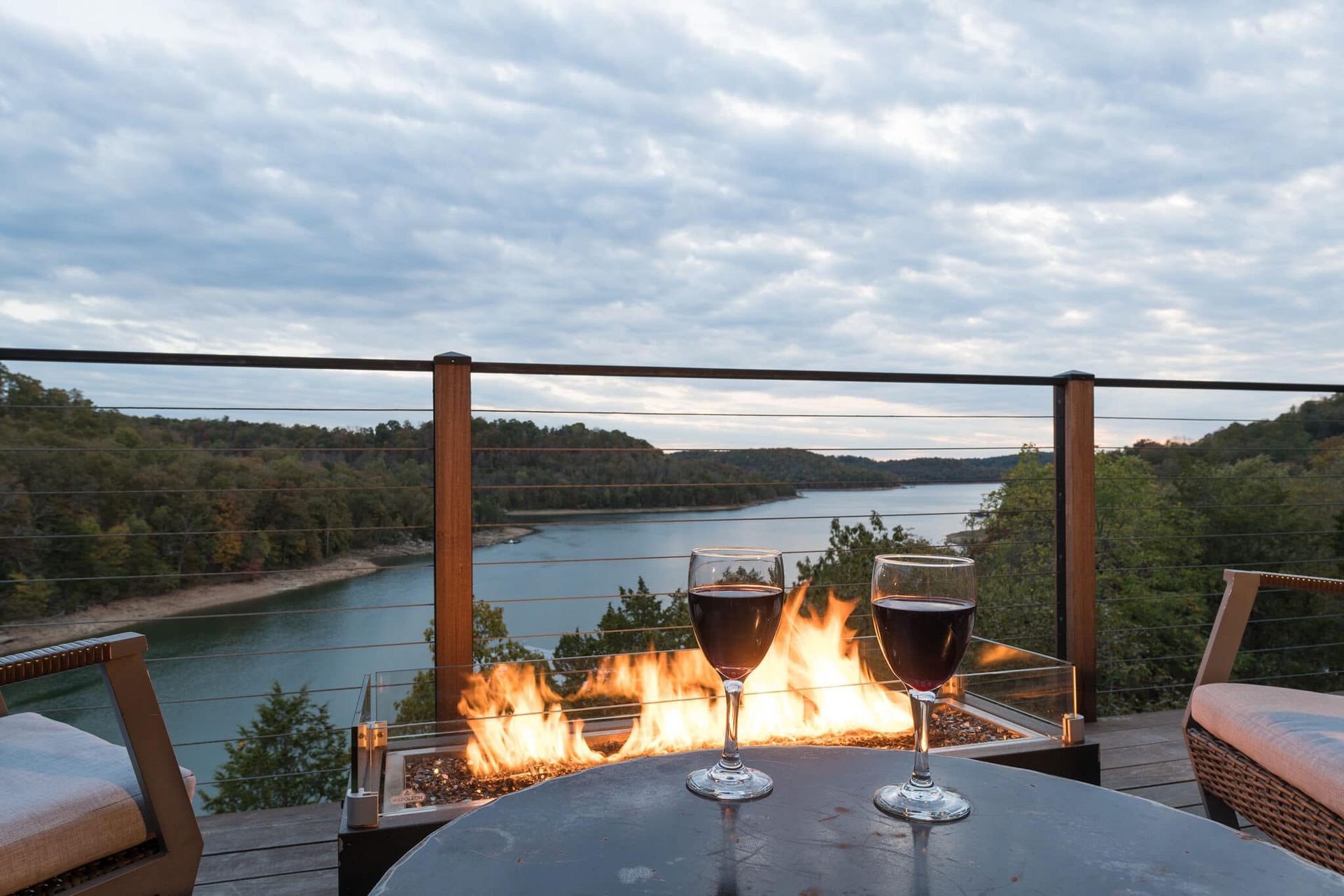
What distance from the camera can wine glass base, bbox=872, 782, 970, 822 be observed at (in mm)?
560

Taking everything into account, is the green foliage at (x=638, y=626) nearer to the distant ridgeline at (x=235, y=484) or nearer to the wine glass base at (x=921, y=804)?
the distant ridgeline at (x=235, y=484)

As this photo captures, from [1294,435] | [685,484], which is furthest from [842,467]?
[1294,435]

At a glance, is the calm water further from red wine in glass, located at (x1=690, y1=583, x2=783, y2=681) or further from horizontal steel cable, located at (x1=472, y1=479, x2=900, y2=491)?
red wine in glass, located at (x1=690, y1=583, x2=783, y2=681)

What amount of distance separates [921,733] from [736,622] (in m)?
0.15

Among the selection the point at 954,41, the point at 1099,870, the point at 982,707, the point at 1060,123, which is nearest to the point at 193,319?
the point at 954,41

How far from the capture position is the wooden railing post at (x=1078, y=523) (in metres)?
2.56

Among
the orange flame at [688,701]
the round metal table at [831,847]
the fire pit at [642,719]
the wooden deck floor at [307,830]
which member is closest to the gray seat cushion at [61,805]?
the fire pit at [642,719]

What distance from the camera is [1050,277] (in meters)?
8.66

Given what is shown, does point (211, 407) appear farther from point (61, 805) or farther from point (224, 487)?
point (224, 487)

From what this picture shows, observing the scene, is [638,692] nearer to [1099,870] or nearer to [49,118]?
[1099,870]

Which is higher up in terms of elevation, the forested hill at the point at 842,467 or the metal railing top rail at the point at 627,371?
the metal railing top rail at the point at 627,371

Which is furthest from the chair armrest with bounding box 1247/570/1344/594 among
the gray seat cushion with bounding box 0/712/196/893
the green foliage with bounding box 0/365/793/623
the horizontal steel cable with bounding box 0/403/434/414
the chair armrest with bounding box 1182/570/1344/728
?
the green foliage with bounding box 0/365/793/623

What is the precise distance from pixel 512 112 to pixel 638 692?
601cm

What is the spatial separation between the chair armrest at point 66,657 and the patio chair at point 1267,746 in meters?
1.80
